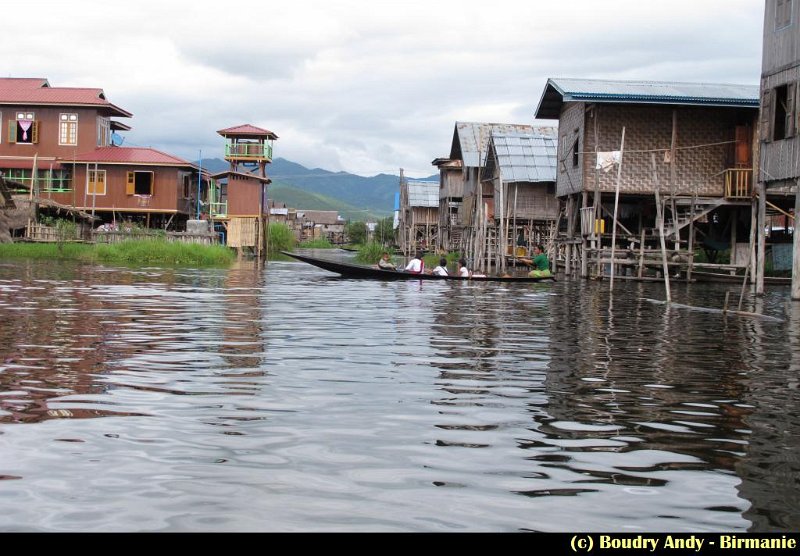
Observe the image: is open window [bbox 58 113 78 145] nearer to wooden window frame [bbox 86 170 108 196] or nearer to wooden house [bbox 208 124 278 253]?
wooden window frame [bbox 86 170 108 196]

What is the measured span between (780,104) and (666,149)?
7044 mm

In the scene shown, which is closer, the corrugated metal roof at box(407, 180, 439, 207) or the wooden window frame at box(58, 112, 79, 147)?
the wooden window frame at box(58, 112, 79, 147)

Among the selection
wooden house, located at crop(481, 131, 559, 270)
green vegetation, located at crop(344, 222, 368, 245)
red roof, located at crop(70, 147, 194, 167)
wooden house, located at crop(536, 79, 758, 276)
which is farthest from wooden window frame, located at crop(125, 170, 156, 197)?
green vegetation, located at crop(344, 222, 368, 245)

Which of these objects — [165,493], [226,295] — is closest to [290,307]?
[226,295]

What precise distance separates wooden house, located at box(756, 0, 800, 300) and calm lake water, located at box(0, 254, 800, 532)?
30.3 ft

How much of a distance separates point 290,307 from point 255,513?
11937 mm

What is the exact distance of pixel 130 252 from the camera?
35156 millimetres

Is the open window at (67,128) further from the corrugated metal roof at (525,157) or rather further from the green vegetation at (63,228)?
the corrugated metal roof at (525,157)

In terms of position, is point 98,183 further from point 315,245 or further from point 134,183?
point 315,245

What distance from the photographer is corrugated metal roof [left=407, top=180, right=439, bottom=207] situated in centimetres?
6150

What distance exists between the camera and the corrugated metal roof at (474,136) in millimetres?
45156

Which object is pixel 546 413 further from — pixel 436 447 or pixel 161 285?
pixel 161 285
